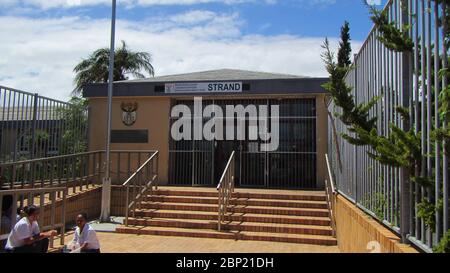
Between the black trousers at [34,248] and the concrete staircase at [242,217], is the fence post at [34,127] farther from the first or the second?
the black trousers at [34,248]

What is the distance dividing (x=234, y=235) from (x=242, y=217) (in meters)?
0.87

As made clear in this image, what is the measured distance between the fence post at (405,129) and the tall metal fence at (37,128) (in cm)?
864

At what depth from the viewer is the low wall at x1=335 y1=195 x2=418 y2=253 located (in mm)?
3425

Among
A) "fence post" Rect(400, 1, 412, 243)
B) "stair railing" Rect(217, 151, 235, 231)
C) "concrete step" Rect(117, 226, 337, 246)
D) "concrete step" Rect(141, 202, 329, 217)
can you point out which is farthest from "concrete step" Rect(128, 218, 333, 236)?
"fence post" Rect(400, 1, 412, 243)

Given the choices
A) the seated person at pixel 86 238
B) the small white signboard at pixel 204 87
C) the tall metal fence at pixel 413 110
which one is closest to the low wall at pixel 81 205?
the seated person at pixel 86 238

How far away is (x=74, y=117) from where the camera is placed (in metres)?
13.0

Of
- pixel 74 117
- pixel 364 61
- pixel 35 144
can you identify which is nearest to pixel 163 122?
pixel 74 117

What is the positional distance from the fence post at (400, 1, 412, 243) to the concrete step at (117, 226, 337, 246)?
536 centimetres

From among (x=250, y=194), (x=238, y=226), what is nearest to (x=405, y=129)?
(x=238, y=226)

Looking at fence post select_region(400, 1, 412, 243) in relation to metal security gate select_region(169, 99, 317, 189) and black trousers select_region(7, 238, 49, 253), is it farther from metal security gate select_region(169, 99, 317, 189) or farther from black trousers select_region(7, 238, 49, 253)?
metal security gate select_region(169, 99, 317, 189)

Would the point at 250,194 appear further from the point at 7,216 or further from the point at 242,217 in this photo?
the point at 7,216
